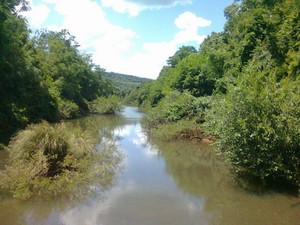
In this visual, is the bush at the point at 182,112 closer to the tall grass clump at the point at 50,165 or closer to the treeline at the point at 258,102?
the treeline at the point at 258,102

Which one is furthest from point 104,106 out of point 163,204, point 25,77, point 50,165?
point 163,204

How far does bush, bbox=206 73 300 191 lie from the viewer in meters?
11.7

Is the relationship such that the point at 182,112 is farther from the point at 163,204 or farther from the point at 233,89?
the point at 163,204

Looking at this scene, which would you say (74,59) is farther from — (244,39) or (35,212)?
(35,212)

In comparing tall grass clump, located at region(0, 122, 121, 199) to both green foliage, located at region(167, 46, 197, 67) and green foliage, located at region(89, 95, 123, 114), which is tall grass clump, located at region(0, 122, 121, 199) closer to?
green foliage, located at region(89, 95, 123, 114)

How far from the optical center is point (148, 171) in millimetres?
15461

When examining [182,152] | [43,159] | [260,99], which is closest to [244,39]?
[182,152]

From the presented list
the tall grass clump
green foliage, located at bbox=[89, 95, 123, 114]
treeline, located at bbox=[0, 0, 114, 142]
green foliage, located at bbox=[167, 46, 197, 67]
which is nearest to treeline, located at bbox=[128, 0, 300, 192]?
the tall grass clump

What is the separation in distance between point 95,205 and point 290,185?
7367 mm

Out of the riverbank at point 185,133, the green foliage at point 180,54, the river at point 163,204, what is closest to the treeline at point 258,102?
the riverbank at point 185,133

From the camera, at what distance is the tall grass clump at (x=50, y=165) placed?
1149 cm

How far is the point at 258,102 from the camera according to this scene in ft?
39.6

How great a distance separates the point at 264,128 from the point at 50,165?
7997 mm

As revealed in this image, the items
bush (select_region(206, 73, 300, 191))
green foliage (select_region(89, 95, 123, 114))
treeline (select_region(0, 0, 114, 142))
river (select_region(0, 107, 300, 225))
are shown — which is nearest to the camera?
river (select_region(0, 107, 300, 225))
